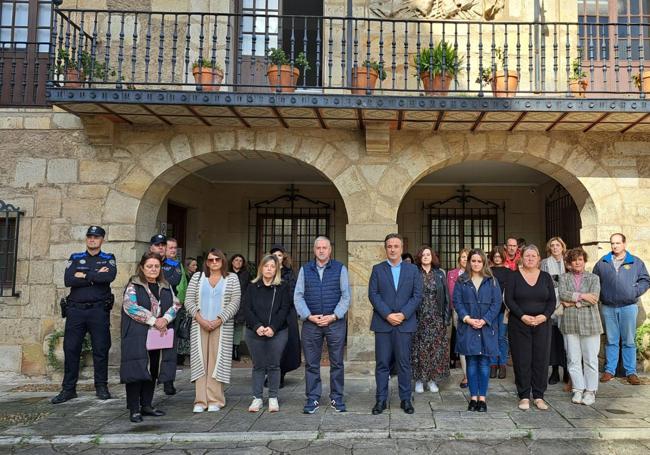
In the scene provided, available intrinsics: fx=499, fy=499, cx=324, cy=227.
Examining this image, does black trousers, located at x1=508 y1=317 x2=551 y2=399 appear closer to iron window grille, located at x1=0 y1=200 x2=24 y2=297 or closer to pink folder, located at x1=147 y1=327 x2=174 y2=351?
pink folder, located at x1=147 y1=327 x2=174 y2=351

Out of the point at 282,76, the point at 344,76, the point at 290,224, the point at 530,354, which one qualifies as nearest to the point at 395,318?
the point at 530,354

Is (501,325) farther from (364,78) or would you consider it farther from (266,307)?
(364,78)

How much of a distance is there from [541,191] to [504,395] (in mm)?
6081

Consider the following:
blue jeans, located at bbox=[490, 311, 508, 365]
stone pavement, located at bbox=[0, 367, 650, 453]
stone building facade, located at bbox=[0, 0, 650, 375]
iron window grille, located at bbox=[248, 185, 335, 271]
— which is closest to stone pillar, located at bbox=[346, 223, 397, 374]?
stone building facade, located at bbox=[0, 0, 650, 375]

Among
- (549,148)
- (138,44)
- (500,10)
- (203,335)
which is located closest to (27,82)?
(138,44)

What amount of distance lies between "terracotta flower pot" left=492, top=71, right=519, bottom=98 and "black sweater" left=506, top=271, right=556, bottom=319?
2.53 metres

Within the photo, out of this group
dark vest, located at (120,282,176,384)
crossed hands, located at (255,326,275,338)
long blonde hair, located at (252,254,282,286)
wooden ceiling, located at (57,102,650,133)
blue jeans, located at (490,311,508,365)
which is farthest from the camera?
wooden ceiling, located at (57,102,650,133)

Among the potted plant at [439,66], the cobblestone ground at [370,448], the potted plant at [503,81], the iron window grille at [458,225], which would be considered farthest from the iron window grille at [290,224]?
the cobblestone ground at [370,448]

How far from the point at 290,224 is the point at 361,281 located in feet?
14.3

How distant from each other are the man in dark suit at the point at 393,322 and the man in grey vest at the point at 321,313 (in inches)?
12.5

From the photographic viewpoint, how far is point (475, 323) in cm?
454

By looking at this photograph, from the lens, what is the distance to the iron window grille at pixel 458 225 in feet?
34.3

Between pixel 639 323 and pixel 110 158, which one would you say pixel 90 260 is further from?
pixel 639 323

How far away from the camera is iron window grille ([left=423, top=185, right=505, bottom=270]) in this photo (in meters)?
10.5
